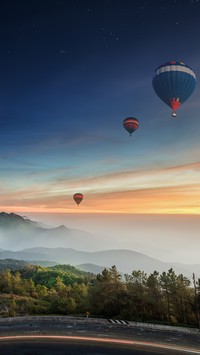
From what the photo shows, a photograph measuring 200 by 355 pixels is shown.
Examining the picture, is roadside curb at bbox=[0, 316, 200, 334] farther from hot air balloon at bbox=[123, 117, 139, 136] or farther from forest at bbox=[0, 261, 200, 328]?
hot air balloon at bbox=[123, 117, 139, 136]

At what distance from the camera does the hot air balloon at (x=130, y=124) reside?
76.6 metres

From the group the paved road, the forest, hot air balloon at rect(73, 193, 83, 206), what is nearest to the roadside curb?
the forest

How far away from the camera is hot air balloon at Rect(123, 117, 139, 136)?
76625mm

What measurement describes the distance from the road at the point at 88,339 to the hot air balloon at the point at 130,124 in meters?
40.5

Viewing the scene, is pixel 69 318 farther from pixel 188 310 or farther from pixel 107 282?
pixel 188 310

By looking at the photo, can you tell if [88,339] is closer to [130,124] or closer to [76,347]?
[76,347]

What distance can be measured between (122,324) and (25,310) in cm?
2010

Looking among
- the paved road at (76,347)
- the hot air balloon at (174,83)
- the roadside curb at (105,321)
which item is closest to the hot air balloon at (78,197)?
the hot air balloon at (174,83)

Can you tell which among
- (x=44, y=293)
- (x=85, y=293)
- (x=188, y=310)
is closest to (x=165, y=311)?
(x=188, y=310)

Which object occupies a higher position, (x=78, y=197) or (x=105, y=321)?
(x=78, y=197)

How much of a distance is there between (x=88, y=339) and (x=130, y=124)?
4676 cm

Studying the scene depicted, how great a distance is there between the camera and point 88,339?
41.7 m

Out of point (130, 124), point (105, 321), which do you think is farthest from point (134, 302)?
point (130, 124)

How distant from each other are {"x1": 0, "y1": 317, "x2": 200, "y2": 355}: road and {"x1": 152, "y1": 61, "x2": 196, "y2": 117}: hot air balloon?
37079mm
